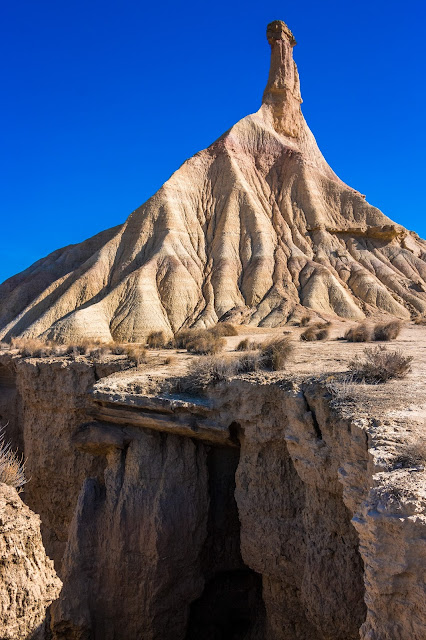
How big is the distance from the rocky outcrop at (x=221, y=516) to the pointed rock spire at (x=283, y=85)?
41.7 m

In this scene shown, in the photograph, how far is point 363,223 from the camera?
3975 cm

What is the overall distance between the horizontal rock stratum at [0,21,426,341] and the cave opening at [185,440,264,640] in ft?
62.4

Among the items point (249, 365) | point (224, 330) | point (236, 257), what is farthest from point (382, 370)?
point (236, 257)

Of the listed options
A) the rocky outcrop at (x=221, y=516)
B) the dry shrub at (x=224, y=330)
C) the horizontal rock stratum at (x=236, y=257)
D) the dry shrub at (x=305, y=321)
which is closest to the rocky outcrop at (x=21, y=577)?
the rocky outcrop at (x=221, y=516)

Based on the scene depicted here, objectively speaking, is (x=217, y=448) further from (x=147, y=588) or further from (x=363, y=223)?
(x=363, y=223)

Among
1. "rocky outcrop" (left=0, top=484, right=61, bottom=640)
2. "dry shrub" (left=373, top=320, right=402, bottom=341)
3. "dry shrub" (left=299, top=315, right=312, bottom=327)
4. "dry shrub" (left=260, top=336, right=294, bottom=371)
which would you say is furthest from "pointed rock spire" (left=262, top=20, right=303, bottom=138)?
"rocky outcrop" (left=0, top=484, right=61, bottom=640)

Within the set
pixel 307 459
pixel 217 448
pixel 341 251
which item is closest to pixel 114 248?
pixel 341 251

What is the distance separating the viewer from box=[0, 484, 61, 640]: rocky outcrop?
4.82 meters

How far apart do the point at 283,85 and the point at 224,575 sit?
4705 centimetres

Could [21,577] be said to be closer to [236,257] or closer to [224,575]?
[224,575]

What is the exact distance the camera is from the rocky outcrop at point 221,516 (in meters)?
6.70

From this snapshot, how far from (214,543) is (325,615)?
3.61 meters

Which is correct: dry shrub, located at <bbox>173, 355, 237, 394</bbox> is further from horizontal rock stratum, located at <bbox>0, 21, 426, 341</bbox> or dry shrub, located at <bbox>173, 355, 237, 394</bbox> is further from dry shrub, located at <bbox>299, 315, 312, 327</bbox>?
horizontal rock stratum, located at <bbox>0, 21, 426, 341</bbox>

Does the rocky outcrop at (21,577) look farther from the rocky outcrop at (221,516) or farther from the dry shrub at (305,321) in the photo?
the dry shrub at (305,321)
